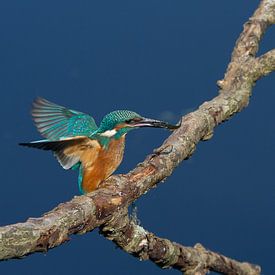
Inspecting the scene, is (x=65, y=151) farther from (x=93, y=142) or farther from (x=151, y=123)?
(x=151, y=123)

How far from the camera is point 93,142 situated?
234cm

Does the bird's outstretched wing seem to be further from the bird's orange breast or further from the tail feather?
the tail feather

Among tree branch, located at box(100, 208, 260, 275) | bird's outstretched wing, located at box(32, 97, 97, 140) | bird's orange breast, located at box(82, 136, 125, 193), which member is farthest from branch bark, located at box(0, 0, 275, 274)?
bird's outstretched wing, located at box(32, 97, 97, 140)

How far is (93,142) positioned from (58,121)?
25cm

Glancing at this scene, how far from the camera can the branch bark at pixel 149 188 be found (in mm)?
1564

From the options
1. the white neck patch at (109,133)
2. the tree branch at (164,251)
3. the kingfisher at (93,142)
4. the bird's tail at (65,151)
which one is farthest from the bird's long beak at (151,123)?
the tree branch at (164,251)

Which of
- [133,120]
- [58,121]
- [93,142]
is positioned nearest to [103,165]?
[93,142]

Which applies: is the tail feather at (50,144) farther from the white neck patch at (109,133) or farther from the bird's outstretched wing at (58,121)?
the bird's outstretched wing at (58,121)

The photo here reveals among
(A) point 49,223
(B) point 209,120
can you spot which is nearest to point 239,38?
(B) point 209,120

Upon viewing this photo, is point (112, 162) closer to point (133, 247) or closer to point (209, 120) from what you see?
point (133, 247)

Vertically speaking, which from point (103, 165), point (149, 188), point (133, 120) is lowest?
point (149, 188)

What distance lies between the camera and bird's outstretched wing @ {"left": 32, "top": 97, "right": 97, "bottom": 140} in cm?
249

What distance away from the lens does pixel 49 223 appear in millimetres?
1590

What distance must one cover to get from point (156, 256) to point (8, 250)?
3.21 ft
